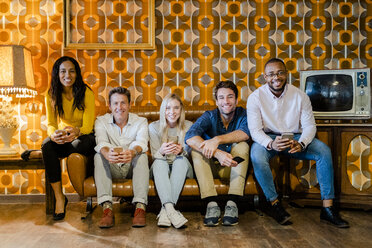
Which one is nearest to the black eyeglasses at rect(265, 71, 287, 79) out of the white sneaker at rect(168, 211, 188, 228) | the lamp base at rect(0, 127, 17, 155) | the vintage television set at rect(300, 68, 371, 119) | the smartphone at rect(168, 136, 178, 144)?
the vintage television set at rect(300, 68, 371, 119)

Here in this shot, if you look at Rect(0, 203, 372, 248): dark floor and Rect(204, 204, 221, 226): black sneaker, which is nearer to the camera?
Rect(0, 203, 372, 248): dark floor

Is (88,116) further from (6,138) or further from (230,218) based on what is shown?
(230,218)

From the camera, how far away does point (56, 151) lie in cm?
244

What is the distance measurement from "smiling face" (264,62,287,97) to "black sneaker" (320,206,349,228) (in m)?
0.93

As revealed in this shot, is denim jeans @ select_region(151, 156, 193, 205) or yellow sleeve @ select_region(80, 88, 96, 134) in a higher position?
yellow sleeve @ select_region(80, 88, 96, 134)

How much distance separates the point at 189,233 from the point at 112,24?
7.02ft

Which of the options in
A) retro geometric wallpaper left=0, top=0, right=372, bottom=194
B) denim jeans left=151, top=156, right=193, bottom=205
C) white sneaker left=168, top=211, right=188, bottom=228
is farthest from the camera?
retro geometric wallpaper left=0, top=0, right=372, bottom=194

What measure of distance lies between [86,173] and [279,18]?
232 centimetres

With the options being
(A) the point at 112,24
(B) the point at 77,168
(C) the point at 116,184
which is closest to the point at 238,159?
(C) the point at 116,184

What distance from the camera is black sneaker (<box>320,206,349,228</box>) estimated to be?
217 cm

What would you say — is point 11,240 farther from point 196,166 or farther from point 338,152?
point 338,152

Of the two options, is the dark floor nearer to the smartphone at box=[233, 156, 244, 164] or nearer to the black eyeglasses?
the smartphone at box=[233, 156, 244, 164]

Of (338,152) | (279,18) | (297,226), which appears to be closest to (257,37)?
(279,18)

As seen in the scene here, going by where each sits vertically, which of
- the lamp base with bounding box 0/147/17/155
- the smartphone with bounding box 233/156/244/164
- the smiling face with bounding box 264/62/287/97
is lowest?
the smartphone with bounding box 233/156/244/164
